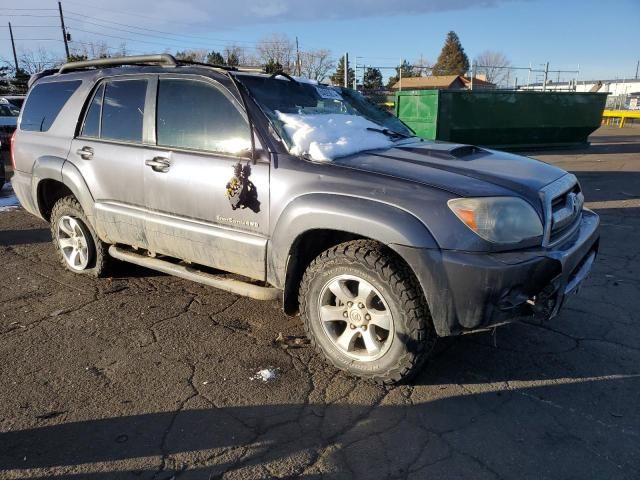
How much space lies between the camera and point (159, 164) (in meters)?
3.84

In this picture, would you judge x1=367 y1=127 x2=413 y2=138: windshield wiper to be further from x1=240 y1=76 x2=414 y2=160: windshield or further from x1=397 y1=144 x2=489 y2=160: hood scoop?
x1=397 y1=144 x2=489 y2=160: hood scoop

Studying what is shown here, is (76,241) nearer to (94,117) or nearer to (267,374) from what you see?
(94,117)

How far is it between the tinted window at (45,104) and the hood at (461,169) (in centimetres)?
307

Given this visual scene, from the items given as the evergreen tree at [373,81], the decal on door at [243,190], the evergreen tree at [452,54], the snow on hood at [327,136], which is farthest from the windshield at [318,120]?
the evergreen tree at [452,54]

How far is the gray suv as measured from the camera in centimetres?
278

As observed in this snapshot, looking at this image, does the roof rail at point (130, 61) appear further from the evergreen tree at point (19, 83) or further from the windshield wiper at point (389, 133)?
the evergreen tree at point (19, 83)

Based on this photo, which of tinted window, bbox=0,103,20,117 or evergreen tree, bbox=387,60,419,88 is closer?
tinted window, bbox=0,103,20,117

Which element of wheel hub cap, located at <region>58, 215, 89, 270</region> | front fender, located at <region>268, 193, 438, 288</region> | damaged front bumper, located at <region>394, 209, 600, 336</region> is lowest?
wheel hub cap, located at <region>58, 215, 89, 270</region>

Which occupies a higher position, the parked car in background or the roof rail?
the roof rail

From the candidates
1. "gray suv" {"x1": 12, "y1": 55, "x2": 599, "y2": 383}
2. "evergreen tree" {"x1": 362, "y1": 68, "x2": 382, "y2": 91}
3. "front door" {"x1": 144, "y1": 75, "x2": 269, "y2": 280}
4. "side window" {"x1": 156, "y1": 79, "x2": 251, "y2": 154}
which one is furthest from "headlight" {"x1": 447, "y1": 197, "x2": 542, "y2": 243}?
"evergreen tree" {"x1": 362, "y1": 68, "x2": 382, "y2": 91}

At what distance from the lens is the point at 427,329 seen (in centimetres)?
294

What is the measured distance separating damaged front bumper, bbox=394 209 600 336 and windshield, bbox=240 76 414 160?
0.97 meters

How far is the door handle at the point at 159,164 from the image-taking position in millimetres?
3799

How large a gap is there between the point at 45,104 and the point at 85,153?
3.44 ft
